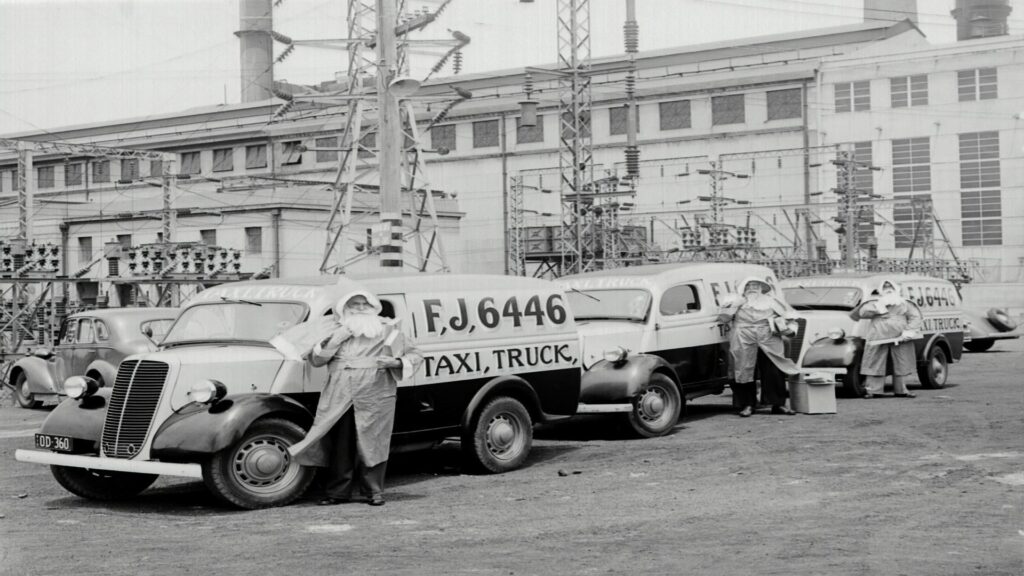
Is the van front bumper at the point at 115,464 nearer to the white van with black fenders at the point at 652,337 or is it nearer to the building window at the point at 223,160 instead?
the white van with black fenders at the point at 652,337

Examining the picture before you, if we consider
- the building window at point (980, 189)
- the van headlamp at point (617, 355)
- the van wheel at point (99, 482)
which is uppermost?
the building window at point (980, 189)

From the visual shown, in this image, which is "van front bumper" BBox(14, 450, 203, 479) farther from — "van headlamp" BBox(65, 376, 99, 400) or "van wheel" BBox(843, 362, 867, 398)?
"van wheel" BBox(843, 362, 867, 398)

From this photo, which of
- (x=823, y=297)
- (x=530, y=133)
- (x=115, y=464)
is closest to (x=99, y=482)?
(x=115, y=464)

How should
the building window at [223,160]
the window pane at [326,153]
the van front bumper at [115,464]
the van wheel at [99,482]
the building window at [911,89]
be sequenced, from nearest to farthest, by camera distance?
the van front bumper at [115,464] → the van wheel at [99,482] → the building window at [911,89] → the window pane at [326,153] → the building window at [223,160]

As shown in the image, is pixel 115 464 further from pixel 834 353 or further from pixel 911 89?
pixel 911 89

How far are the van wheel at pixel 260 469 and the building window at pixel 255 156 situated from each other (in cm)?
7160

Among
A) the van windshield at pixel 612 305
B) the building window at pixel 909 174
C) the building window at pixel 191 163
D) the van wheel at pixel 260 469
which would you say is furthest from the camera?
the building window at pixel 191 163

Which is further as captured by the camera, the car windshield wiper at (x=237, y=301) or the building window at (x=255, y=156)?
the building window at (x=255, y=156)

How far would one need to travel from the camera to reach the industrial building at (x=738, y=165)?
193 ft

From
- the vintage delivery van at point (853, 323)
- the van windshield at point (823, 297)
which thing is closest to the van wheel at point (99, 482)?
the vintage delivery van at point (853, 323)

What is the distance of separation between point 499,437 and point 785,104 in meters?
56.1

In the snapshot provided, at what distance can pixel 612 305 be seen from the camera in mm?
15859

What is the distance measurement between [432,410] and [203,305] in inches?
88.6

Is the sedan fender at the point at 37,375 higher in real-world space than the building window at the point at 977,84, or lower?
lower
